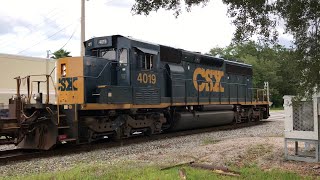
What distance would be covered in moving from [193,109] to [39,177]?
1086cm

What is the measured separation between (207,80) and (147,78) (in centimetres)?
528

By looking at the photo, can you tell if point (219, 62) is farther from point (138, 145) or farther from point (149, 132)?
point (138, 145)

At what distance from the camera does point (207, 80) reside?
1850 cm

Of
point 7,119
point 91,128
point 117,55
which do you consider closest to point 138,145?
point 91,128

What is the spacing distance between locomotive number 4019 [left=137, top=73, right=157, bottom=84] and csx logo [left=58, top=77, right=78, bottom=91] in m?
2.58

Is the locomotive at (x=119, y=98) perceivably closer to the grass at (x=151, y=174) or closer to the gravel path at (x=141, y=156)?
the gravel path at (x=141, y=156)

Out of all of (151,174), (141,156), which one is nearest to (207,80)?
(141,156)

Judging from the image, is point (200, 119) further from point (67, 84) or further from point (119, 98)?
point (67, 84)

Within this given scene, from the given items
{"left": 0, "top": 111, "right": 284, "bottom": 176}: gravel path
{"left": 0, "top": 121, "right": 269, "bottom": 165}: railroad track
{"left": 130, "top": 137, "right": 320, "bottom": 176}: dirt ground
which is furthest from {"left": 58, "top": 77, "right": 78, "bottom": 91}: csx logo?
{"left": 130, "top": 137, "right": 320, "bottom": 176}: dirt ground

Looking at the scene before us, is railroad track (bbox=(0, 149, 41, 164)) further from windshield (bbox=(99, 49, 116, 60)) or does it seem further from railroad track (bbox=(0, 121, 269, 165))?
windshield (bbox=(99, 49, 116, 60))

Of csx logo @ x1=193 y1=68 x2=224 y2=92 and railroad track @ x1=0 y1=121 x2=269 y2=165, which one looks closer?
railroad track @ x1=0 y1=121 x2=269 y2=165

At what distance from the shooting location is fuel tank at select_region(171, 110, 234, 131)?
15.9m

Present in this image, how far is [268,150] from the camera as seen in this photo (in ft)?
33.0

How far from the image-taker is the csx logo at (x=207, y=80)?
57.6 feet
